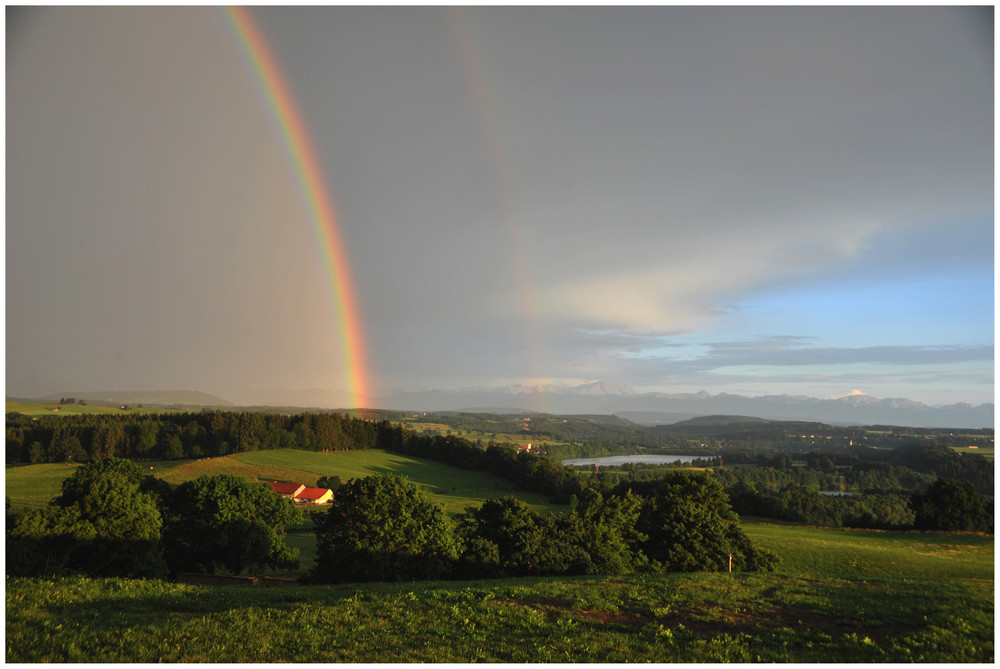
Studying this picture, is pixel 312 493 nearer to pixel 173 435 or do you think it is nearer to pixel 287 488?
pixel 287 488

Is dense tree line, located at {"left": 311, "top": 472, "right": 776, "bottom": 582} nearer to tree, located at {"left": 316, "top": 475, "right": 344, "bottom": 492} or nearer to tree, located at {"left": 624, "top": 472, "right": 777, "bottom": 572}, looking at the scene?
tree, located at {"left": 624, "top": 472, "right": 777, "bottom": 572}

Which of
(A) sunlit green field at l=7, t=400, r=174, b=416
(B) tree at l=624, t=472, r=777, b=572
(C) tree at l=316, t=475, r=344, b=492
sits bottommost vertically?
(C) tree at l=316, t=475, r=344, b=492

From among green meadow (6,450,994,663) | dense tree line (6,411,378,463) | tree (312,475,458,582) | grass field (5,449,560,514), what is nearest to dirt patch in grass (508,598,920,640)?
green meadow (6,450,994,663)

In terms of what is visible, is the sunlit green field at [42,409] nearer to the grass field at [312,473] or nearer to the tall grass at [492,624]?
the grass field at [312,473]

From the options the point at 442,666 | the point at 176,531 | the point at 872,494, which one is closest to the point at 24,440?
the point at 176,531

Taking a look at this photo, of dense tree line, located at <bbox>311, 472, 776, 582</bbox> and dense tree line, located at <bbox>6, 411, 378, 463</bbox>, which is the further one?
dense tree line, located at <bbox>6, 411, 378, 463</bbox>

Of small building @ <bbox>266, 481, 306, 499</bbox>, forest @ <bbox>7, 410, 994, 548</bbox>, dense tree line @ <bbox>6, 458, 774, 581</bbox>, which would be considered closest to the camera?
dense tree line @ <bbox>6, 458, 774, 581</bbox>

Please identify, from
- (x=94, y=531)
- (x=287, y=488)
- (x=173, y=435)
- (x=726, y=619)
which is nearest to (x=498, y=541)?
(x=726, y=619)
